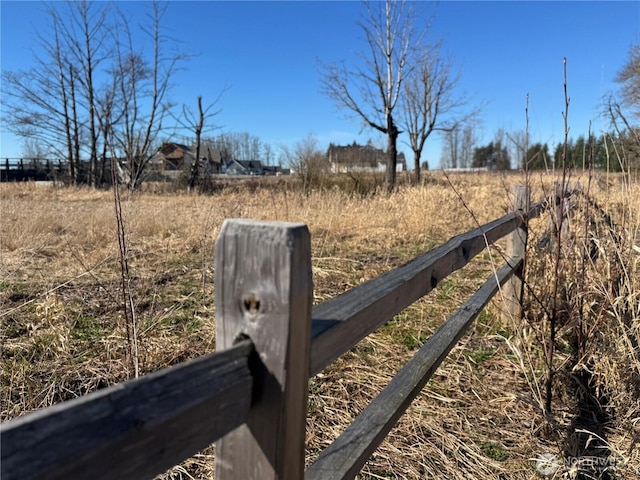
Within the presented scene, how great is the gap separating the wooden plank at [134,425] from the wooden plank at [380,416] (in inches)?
26.7

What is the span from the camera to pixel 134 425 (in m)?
0.55

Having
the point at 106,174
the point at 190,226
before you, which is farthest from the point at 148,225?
the point at 106,174

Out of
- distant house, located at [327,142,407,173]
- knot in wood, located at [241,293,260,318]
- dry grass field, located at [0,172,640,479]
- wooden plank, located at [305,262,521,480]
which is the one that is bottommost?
dry grass field, located at [0,172,640,479]

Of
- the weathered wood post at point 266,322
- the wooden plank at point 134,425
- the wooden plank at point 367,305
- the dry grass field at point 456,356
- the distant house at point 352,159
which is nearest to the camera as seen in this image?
the wooden plank at point 134,425

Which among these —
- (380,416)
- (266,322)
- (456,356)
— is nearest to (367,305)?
(266,322)

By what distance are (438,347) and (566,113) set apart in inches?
52.8

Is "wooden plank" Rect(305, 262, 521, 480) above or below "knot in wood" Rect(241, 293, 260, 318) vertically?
below

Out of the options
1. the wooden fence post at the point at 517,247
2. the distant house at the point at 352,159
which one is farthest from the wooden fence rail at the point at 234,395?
the distant house at the point at 352,159

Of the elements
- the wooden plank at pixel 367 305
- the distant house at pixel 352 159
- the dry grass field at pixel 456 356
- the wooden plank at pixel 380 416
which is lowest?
the dry grass field at pixel 456 356

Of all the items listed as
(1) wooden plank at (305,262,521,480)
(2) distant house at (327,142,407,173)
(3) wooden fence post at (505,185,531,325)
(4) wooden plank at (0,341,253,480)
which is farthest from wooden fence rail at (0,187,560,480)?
(2) distant house at (327,142,407,173)

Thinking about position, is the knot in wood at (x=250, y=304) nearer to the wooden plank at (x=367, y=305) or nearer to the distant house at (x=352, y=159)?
the wooden plank at (x=367, y=305)

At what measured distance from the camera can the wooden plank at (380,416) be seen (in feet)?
4.21

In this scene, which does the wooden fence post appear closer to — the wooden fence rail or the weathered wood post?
the wooden fence rail

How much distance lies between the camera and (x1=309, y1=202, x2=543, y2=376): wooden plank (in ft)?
3.08
